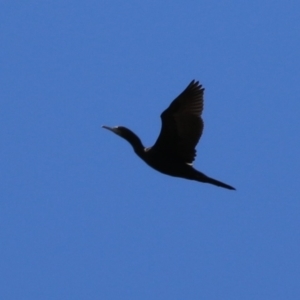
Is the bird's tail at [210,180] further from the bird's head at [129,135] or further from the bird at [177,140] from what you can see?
the bird's head at [129,135]

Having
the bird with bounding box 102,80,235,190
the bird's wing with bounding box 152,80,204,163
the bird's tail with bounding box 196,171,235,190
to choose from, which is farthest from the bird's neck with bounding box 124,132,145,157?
the bird's tail with bounding box 196,171,235,190

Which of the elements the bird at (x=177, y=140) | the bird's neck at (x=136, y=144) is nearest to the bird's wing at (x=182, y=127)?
the bird at (x=177, y=140)

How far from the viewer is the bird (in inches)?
342

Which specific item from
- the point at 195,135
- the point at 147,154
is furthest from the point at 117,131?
the point at 195,135

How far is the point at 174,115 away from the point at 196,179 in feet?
3.82

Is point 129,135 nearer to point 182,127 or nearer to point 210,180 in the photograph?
point 182,127

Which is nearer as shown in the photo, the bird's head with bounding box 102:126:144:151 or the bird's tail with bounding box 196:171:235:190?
the bird's tail with bounding box 196:171:235:190

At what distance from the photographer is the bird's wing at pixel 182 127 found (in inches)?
347

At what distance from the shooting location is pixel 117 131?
911 cm

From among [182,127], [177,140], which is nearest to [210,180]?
[177,140]

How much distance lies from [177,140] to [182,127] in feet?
0.81

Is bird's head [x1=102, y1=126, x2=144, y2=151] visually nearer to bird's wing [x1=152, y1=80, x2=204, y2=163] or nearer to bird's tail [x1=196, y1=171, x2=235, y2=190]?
bird's wing [x1=152, y1=80, x2=204, y2=163]

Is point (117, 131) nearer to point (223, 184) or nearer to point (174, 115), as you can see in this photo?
point (174, 115)

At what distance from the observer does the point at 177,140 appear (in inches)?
350
